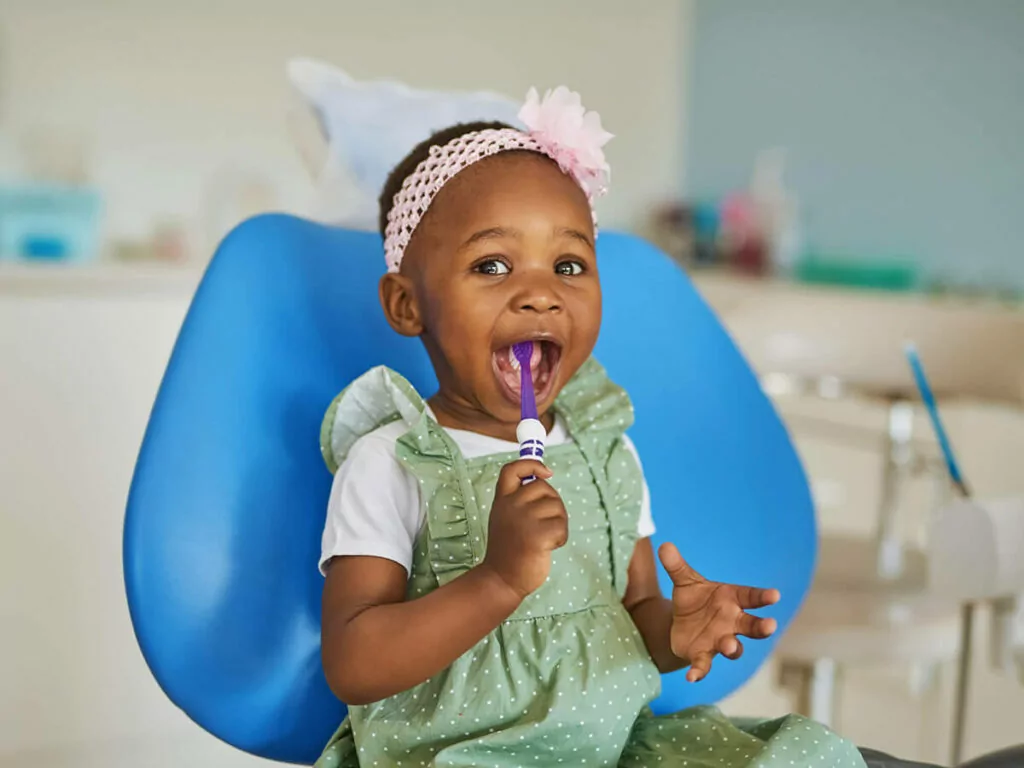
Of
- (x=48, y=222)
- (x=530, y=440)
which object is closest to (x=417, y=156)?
(x=530, y=440)

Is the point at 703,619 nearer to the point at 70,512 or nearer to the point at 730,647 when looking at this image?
the point at 730,647

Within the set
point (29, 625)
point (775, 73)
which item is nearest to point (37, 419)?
point (29, 625)

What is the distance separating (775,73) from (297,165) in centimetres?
116

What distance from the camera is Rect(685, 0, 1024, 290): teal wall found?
97.1 inches

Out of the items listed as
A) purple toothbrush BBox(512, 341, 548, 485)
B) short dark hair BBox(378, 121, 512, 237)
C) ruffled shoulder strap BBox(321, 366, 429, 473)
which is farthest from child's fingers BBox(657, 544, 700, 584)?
short dark hair BBox(378, 121, 512, 237)

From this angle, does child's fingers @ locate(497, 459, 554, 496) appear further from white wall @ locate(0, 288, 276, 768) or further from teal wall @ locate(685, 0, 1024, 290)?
teal wall @ locate(685, 0, 1024, 290)

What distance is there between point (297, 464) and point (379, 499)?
11cm

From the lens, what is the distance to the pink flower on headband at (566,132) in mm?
919

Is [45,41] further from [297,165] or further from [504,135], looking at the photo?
[504,135]

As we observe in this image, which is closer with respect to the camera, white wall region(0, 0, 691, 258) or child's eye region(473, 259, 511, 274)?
child's eye region(473, 259, 511, 274)

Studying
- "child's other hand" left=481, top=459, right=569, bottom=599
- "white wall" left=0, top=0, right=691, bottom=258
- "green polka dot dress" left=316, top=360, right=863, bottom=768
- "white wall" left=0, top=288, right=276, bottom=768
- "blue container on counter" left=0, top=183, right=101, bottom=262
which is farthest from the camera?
"white wall" left=0, top=0, right=691, bottom=258

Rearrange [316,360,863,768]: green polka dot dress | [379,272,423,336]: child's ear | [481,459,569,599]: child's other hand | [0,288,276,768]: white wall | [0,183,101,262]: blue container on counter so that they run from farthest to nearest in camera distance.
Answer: [0,183,101,262]: blue container on counter
[0,288,276,768]: white wall
[379,272,423,336]: child's ear
[316,360,863,768]: green polka dot dress
[481,459,569,599]: child's other hand

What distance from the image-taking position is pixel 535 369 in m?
0.89

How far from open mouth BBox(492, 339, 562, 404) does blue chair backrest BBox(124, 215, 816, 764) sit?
0.58ft
